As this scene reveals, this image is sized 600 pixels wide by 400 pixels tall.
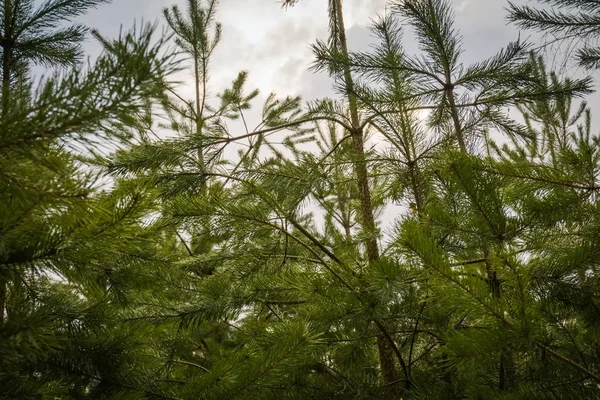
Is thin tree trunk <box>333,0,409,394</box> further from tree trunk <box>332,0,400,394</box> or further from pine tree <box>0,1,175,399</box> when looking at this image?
pine tree <box>0,1,175,399</box>

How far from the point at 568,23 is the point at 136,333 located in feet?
10.7

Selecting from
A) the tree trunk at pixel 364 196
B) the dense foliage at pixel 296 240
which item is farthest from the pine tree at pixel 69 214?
the tree trunk at pixel 364 196

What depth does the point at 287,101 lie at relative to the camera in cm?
478

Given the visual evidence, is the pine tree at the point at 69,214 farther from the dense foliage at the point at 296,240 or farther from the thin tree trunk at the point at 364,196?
the thin tree trunk at the point at 364,196

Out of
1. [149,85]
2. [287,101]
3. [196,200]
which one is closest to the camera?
[149,85]

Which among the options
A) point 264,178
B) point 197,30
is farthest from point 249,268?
point 197,30

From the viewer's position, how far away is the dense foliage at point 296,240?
38.4 inches

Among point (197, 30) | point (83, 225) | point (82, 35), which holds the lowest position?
point (83, 225)

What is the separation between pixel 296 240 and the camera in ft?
6.39

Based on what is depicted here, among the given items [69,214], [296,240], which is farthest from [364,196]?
[69,214]

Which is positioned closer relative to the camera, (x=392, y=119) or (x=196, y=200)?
(x=196, y=200)

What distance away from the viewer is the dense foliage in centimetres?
98

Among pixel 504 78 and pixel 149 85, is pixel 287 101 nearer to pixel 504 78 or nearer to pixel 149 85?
pixel 504 78

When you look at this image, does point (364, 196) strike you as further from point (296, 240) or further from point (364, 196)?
point (296, 240)
